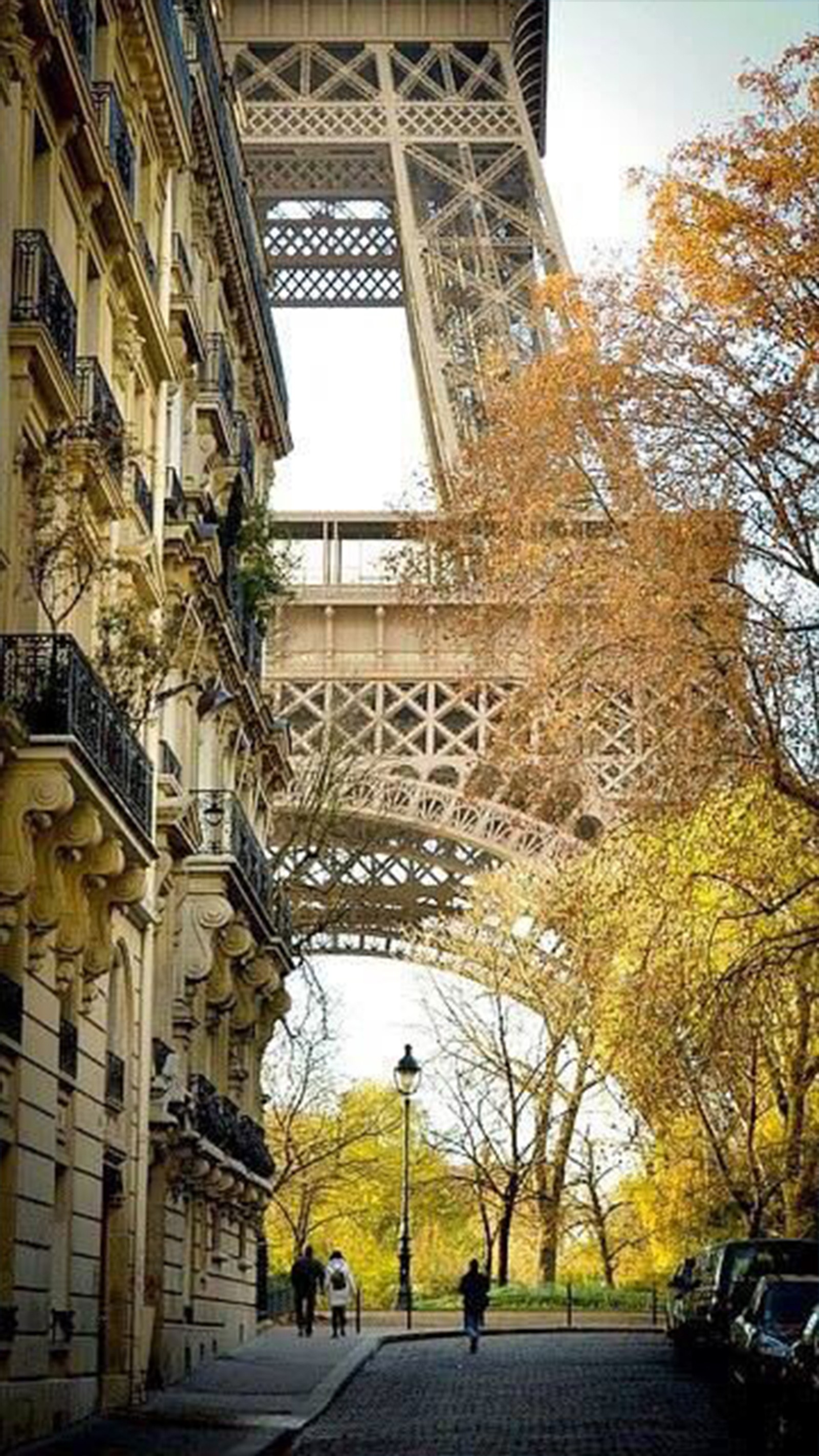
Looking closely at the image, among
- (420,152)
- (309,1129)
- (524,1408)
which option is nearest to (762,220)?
(524,1408)

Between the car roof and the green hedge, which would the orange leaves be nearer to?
the car roof

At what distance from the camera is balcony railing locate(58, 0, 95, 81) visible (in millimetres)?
28859

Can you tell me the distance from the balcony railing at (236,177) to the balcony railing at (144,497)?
7860 millimetres

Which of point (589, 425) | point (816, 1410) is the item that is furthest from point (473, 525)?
point (816, 1410)

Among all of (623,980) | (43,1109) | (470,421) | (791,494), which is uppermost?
(470,421)

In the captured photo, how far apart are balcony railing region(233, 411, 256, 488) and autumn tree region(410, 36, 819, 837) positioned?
1553cm

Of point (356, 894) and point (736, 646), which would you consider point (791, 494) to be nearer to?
point (736, 646)

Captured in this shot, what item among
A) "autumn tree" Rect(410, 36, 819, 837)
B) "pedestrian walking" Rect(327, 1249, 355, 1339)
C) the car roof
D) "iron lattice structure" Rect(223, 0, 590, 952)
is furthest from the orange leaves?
"iron lattice structure" Rect(223, 0, 590, 952)

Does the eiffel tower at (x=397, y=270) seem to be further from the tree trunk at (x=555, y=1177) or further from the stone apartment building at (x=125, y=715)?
the stone apartment building at (x=125, y=715)

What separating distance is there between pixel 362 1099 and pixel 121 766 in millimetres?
83944

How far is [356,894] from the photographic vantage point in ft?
266

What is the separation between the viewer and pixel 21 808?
2459 cm

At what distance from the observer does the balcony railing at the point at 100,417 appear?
88.8 feet

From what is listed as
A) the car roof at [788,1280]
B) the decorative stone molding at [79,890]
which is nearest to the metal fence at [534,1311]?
the car roof at [788,1280]
